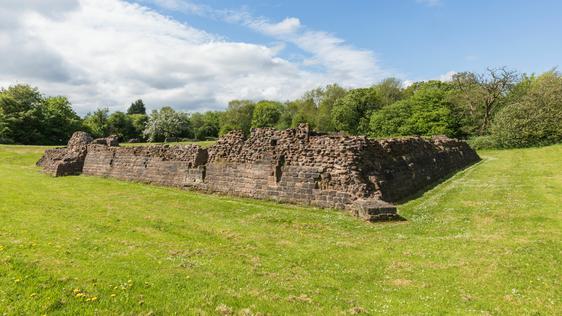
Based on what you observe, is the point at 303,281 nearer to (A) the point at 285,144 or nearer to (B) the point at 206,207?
(B) the point at 206,207

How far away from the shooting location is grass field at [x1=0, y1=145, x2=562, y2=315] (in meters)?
6.41

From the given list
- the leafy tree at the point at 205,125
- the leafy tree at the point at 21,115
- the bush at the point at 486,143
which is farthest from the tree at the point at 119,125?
the bush at the point at 486,143

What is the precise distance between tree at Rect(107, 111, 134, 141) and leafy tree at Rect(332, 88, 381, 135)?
47.5m

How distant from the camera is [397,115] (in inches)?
2623

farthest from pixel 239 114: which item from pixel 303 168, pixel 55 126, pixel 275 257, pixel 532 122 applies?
pixel 275 257

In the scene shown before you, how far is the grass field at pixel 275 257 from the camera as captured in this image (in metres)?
6.41

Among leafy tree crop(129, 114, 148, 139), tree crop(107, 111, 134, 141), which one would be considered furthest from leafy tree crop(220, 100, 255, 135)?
tree crop(107, 111, 134, 141)

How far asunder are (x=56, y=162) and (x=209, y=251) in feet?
79.2

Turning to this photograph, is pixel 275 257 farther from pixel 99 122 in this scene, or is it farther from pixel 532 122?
pixel 99 122

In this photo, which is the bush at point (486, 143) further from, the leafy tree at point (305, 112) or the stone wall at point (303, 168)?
the leafy tree at point (305, 112)

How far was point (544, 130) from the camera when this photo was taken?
43.0 metres

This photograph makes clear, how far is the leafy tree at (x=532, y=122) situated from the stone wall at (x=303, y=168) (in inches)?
1010

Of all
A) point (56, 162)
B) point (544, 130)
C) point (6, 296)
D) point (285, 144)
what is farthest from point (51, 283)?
point (544, 130)

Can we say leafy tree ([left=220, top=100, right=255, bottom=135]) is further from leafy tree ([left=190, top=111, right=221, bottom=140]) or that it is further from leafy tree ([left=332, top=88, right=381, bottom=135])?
leafy tree ([left=332, top=88, right=381, bottom=135])
